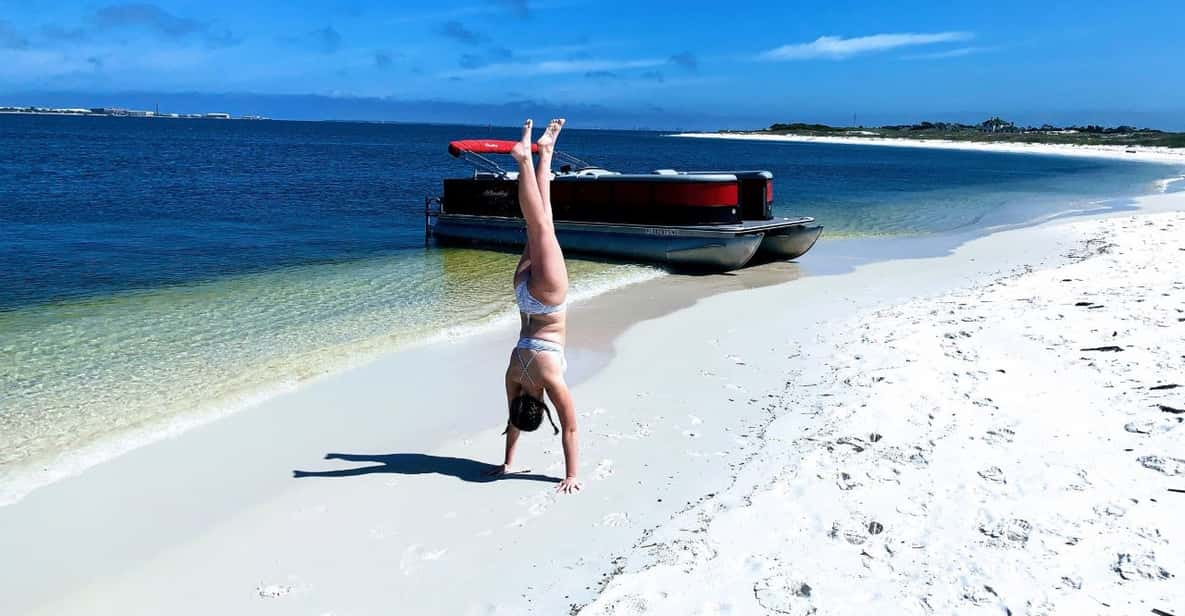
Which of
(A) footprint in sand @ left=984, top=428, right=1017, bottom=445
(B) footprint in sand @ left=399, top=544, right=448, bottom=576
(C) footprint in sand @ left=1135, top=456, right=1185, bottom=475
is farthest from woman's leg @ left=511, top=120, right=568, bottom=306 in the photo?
(C) footprint in sand @ left=1135, top=456, right=1185, bottom=475

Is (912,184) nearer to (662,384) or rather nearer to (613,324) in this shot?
(613,324)

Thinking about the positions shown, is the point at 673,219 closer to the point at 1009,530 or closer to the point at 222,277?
the point at 222,277

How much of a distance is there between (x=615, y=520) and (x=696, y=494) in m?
0.70

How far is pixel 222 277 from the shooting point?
702 inches

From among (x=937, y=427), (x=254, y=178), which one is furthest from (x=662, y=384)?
(x=254, y=178)

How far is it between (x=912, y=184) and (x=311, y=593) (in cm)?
5425

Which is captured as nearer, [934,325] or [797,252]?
[934,325]

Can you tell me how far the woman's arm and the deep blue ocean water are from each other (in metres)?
4.59

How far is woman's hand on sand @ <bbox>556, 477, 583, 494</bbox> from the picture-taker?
5.92 m

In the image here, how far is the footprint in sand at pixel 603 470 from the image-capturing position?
6.22 meters

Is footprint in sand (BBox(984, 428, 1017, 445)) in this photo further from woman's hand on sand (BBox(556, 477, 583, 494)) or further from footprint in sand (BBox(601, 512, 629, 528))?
woman's hand on sand (BBox(556, 477, 583, 494))

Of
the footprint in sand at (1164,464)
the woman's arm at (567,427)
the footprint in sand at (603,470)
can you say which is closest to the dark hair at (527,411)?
the woman's arm at (567,427)

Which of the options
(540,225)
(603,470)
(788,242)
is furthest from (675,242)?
(540,225)

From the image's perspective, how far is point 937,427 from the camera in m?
6.51
